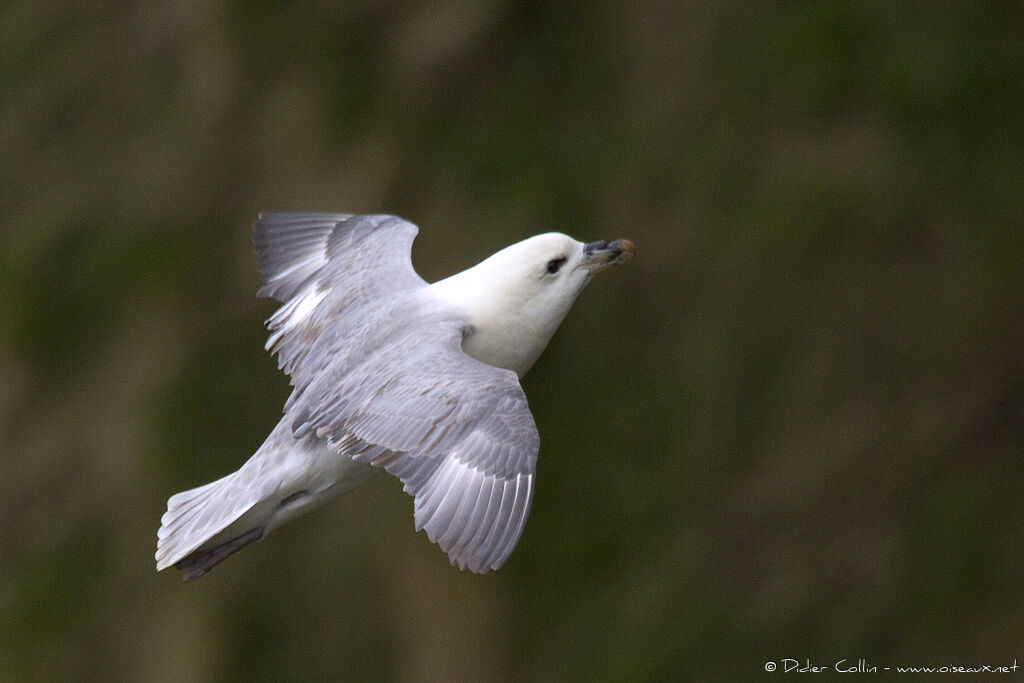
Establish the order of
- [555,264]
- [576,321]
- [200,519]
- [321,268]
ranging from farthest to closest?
1. [576,321]
2. [321,268]
3. [555,264]
4. [200,519]

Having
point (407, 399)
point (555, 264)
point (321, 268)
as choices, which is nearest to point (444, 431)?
point (407, 399)

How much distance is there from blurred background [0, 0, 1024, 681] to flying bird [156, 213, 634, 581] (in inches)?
72.4

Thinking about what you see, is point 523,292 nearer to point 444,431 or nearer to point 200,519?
point 444,431

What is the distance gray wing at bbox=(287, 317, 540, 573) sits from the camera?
289 cm

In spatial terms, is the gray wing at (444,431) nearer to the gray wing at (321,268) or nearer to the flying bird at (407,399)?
the flying bird at (407,399)

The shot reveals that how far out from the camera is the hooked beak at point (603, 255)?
363 centimetres

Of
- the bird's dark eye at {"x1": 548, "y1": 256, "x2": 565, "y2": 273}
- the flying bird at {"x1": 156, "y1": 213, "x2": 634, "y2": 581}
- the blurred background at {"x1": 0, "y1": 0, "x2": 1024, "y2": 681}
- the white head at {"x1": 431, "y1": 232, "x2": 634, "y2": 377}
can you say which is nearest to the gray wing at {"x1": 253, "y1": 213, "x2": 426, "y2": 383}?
the flying bird at {"x1": 156, "y1": 213, "x2": 634, "y2": 581}

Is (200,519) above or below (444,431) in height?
below

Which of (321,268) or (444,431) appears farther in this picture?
(321,268)

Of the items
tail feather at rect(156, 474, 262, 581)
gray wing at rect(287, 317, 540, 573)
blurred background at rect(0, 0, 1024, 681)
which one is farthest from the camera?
blurred background at rect(0, 0, 1024, 681)

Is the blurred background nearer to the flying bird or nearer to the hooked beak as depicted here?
the flying bird

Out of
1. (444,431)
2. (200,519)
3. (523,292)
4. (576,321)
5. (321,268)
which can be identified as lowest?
(576,321)

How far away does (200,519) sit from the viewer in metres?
3.50

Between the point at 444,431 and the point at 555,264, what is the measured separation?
2.50 feet
